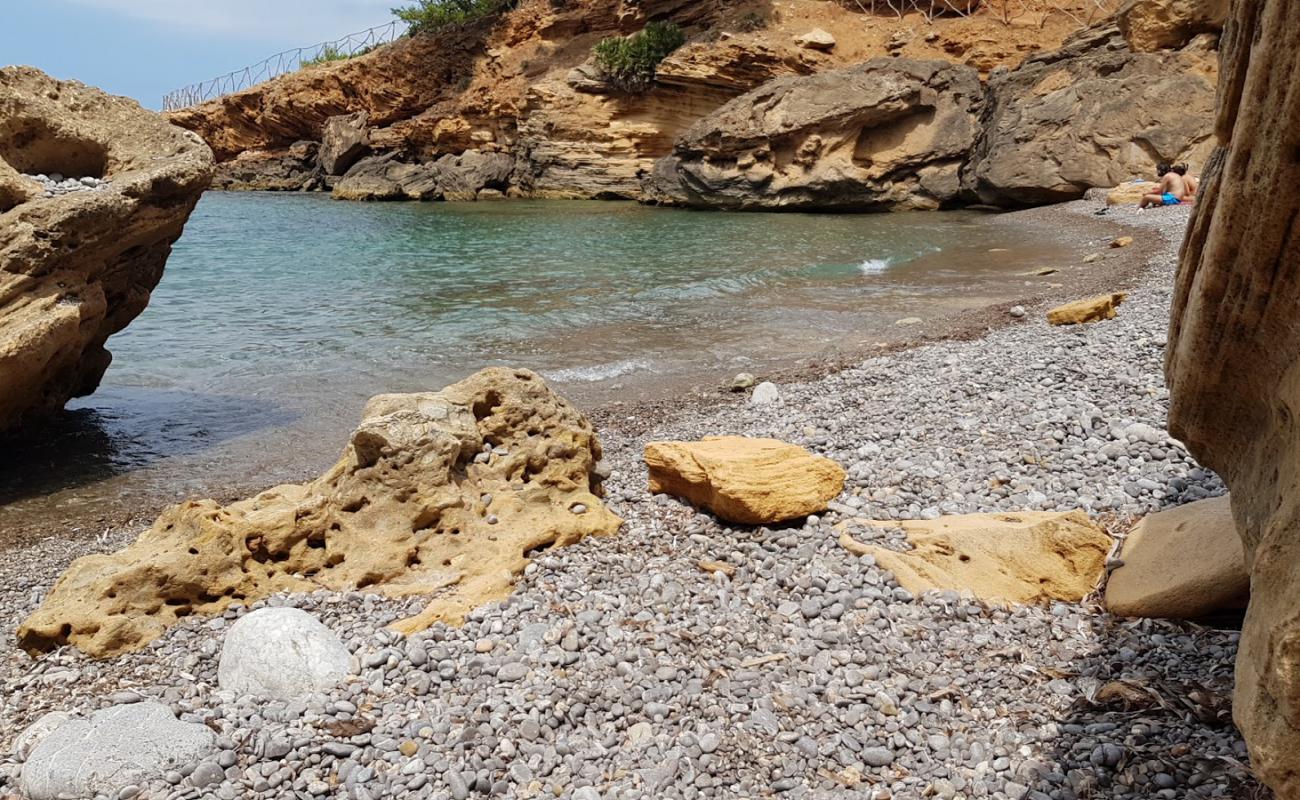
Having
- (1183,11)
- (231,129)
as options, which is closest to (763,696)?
(1183,11)

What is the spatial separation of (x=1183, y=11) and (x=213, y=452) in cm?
2910

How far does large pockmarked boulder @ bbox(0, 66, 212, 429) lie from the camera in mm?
7352

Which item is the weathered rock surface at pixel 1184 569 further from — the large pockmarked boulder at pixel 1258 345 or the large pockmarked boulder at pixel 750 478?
the large pockmarked boulder at pixel 750 478

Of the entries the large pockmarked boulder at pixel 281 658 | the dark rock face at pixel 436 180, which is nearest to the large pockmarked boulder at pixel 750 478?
the large pockmarked boulder at pixel 281 658

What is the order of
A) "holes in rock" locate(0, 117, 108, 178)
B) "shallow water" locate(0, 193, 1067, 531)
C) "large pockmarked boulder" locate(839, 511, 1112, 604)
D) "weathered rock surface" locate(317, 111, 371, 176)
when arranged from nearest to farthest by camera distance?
"large pockmarked boulder" locate(839, 511, 1112, 604), "holes in rock" locate(0, 117, 108, 178), "shallow water" locate(0, 193, 1067, 531), "weathered rock surface" locate(317, 111, 371, 176)

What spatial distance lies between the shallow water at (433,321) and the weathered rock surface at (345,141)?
21.9 metres

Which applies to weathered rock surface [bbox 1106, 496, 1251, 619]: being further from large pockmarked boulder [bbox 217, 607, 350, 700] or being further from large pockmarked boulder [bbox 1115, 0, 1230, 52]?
large pockmarked boulder [bbox 1115, 0, 1230, 52]

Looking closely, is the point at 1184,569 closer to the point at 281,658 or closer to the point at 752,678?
the point at 752,678

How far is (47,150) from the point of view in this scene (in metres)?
8.10

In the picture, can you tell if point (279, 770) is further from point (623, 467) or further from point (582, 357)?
point (582, 357)

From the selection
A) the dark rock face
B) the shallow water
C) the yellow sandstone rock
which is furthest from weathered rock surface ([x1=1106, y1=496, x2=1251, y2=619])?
the dark rock face

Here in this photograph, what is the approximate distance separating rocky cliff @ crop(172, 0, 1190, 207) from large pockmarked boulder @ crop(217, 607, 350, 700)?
2708cm

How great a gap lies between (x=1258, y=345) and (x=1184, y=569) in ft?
6.33

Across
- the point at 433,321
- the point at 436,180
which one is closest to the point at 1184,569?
the point at 433,321
